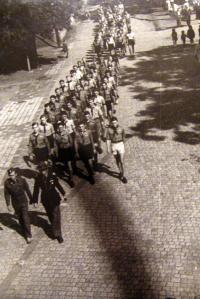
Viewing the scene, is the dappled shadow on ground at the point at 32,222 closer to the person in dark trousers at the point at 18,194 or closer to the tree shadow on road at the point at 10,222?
the tree shadow on road at the point at 10,222

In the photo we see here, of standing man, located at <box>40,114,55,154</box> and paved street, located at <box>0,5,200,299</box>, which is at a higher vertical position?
standing man, located at <box>40,114,55,154</box>

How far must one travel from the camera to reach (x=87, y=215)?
34.3 feet

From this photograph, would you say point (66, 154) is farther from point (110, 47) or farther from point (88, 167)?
point (110, 47)

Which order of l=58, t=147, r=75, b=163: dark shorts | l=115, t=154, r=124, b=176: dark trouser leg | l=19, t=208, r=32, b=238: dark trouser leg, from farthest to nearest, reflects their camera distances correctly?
l=58, t=147, r=75, b=163: dark shorts, l=115, t=154, r=124, b=176: dark trouser leg, l=19, t=208, r=32, b=238: dark trouser leg

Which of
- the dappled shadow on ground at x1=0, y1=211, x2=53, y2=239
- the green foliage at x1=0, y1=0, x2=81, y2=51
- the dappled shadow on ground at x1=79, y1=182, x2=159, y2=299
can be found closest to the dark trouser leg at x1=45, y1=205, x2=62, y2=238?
the dappled shadow on ground at x1=0, y1=211, x2=53, y2=239

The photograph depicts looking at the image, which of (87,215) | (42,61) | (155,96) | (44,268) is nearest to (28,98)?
(155,96)

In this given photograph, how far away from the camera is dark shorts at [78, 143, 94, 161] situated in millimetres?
11523

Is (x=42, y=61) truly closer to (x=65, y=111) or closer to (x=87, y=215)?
(x=65, y=111)

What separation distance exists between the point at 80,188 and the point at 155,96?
813 centimetres

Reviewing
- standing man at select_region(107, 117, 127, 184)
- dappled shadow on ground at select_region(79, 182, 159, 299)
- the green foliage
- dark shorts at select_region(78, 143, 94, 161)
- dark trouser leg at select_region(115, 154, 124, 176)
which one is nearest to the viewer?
dappled shadow on ground at select_region(79, 182, 159, 299)

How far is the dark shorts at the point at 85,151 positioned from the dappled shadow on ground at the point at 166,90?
3.33 m

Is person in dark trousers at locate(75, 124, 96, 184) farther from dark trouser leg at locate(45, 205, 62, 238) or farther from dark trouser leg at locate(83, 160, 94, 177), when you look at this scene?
dark trouser leg at locate(45, 205, 62, 238)

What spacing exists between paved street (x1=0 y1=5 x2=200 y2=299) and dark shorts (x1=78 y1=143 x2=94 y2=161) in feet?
2.76

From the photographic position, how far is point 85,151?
37.9ft
